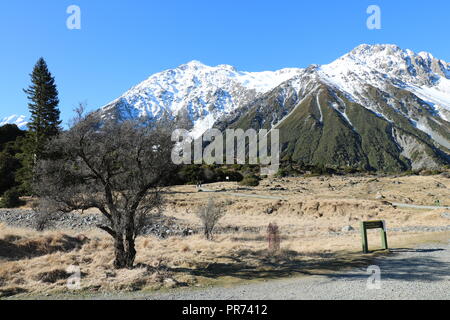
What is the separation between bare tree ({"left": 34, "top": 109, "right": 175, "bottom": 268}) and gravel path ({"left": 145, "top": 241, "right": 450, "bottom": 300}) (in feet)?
16.9

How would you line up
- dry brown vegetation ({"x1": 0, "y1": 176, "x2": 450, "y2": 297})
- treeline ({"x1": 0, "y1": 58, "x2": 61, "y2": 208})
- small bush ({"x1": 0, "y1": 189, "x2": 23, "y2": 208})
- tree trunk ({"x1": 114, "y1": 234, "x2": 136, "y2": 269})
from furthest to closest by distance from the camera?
treeline ({"x1": 0, "y1": 58, "x2": 61, "y2": 208})
small bush ({"x1": 0, "y1": 189, "x2": 23, "y2": 208})
tree trunk ({"x1": 114, "y1": 234, "x2": 136, "y2": 269})
dry brown vegetation ({"x1": 0, "y1": 176, "x2": 450, "y2": 297})

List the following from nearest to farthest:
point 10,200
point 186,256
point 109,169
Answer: point 109,169 → point 186,256 → point 10,200

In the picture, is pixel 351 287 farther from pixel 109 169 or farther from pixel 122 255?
pixel 109 169

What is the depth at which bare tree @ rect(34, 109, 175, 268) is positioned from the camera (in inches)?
522

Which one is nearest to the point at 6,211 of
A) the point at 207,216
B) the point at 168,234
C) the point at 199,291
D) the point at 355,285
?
the point at 168,234

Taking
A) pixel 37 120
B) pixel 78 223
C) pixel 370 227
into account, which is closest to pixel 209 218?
pixel 370 227

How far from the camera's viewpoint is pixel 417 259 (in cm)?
1406

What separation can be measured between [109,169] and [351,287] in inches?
418

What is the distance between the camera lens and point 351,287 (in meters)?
9.98

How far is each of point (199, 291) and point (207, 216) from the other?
14840 mm

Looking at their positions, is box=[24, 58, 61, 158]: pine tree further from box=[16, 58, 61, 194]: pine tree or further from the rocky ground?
the rocky ground

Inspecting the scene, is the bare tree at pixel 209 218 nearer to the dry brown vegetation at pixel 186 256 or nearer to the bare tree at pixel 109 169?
the dry brown vegetation at pixel 186 256

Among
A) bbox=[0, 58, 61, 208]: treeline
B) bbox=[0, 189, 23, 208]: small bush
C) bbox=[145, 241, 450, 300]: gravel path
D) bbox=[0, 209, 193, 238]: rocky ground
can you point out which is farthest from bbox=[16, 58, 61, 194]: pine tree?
bbox=[145, 241, 450, 300]: gravel path
